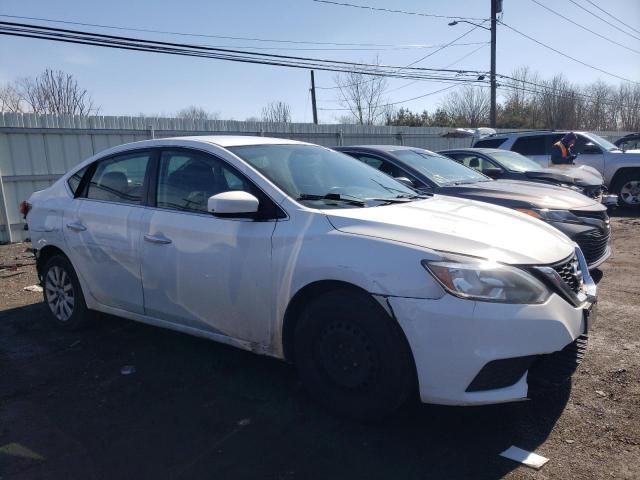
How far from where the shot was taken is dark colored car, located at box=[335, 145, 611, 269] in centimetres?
561

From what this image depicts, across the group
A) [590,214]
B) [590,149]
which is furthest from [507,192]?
[590,149]

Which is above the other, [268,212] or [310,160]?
[310,160]

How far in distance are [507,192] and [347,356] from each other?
4.04m

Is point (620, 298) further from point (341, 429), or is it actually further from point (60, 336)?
point (60, 336)

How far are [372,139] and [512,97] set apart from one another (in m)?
29.2

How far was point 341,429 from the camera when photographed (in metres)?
3.08

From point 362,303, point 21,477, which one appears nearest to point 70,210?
point 21,477

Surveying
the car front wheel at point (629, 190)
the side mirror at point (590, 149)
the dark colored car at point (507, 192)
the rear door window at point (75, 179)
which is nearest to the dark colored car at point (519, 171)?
the dark colored car at point (507, 192)

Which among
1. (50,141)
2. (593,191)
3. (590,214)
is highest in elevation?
(50,141)

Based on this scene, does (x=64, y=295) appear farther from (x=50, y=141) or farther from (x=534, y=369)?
(x=50, y=141)

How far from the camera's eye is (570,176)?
30.5 ft

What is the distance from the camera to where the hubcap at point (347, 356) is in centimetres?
296

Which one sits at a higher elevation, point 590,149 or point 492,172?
point 590,149

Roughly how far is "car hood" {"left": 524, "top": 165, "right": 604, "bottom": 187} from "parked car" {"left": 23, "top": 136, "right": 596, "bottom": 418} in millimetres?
5230
